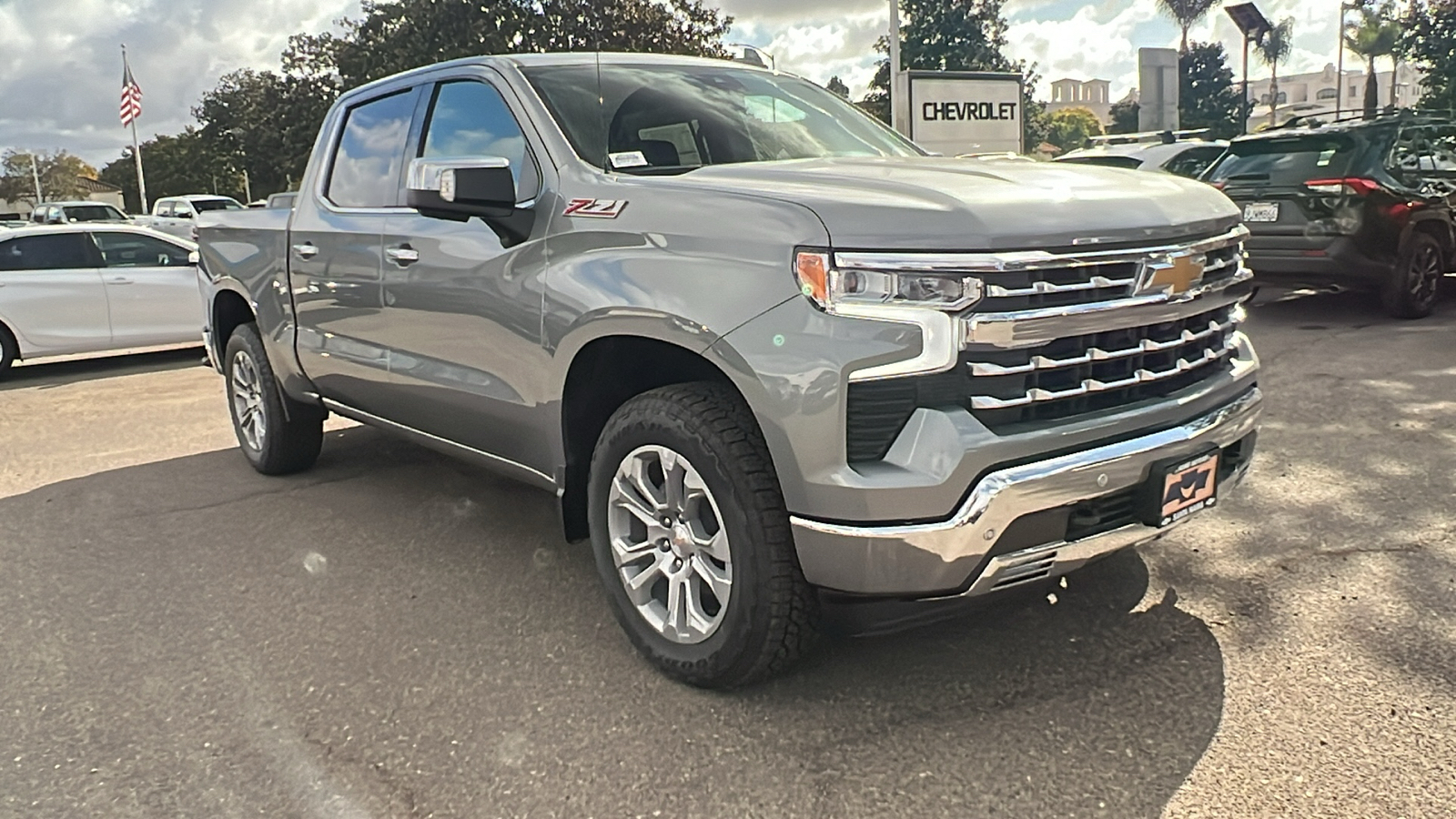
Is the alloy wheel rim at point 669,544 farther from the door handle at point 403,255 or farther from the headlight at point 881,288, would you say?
the door handle at point 403,255

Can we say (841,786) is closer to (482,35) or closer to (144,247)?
(144,247)

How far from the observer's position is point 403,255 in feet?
12.9

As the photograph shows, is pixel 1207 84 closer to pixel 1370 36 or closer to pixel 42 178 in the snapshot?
pixel 1370 36

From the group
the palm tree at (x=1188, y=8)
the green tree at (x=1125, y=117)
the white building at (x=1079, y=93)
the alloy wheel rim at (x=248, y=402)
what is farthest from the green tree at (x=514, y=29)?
the white building at (x=1079, y=93)

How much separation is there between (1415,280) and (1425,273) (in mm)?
163

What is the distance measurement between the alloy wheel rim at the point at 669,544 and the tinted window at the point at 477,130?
3.30 ft

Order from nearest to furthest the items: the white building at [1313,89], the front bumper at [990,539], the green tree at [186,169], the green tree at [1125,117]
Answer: the front bumper at [990,539], the green tree at [186,169], the green tree at [1125,117], the white building at [1313,89]

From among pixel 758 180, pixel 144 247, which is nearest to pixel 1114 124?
pixel 144 247

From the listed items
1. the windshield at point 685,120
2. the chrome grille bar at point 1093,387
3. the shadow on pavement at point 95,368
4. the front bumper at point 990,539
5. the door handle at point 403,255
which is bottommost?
the shadow on pavement at point 95,368

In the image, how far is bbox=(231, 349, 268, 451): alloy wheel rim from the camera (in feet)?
17.6

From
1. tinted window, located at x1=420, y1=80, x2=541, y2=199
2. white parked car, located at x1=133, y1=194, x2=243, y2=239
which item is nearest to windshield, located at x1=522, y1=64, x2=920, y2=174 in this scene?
tinted window, located at x1=420, y1=80, x2=541, y2=199

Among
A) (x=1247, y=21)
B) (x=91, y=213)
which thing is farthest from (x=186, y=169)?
(x=1247, y=21)

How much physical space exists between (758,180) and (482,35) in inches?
1255

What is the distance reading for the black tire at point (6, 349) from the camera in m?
9.69
